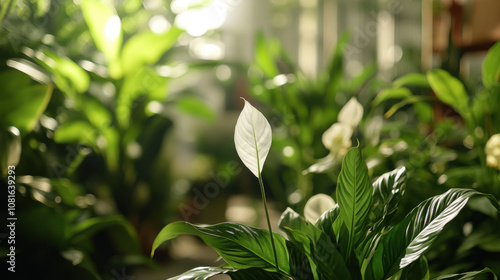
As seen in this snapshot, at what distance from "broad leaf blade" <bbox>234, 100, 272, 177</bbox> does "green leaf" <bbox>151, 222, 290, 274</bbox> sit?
8 centimetres

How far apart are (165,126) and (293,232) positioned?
88 centimetres

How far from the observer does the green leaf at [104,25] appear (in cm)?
117

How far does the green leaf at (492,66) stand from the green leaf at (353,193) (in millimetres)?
563

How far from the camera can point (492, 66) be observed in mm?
876

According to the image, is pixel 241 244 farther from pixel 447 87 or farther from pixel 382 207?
pixel 447 87

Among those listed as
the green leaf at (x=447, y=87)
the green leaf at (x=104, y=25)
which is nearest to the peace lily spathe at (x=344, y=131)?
the green leaf at (x=447, y=87)

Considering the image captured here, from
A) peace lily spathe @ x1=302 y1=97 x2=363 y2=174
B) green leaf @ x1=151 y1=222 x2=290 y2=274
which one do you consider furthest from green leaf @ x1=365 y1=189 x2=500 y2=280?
peace lily spathe @ x1=302 y1=97 x2=363 y2=174

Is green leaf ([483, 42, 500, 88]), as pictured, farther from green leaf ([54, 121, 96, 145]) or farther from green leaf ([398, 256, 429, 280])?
green leaf ([54, 121, 96, 145])

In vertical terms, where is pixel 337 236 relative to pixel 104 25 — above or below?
below

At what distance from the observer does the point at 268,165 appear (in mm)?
1515

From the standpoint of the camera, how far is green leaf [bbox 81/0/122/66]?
3.83 feet

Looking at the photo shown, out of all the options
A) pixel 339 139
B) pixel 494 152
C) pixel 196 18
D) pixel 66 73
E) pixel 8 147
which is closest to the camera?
pixel 8 147

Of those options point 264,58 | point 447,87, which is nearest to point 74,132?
point 264,58

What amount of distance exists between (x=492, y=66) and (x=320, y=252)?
0.67 m
